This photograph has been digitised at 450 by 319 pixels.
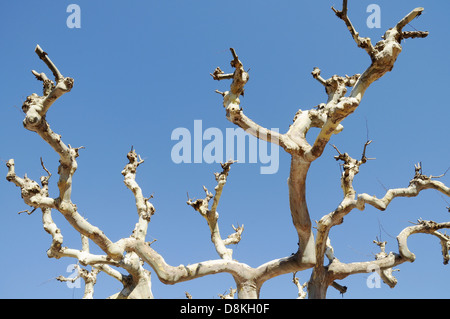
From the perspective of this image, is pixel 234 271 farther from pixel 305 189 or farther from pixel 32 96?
pixel 32 96

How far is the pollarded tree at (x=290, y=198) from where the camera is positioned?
6949 millimetres

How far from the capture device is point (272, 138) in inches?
293

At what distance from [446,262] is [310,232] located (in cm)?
471

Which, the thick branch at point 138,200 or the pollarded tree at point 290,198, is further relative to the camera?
the thick branch at point 138,200

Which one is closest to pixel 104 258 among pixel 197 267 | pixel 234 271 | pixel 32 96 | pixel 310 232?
pixel 197 267

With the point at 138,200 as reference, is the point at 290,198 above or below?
below

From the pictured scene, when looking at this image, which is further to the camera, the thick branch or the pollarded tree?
the thick branch

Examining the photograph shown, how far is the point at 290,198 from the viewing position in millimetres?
7855

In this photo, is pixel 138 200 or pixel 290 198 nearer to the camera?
pixel 290 198

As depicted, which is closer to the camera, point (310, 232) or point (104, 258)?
point (310, 232)

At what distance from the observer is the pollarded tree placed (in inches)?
274
